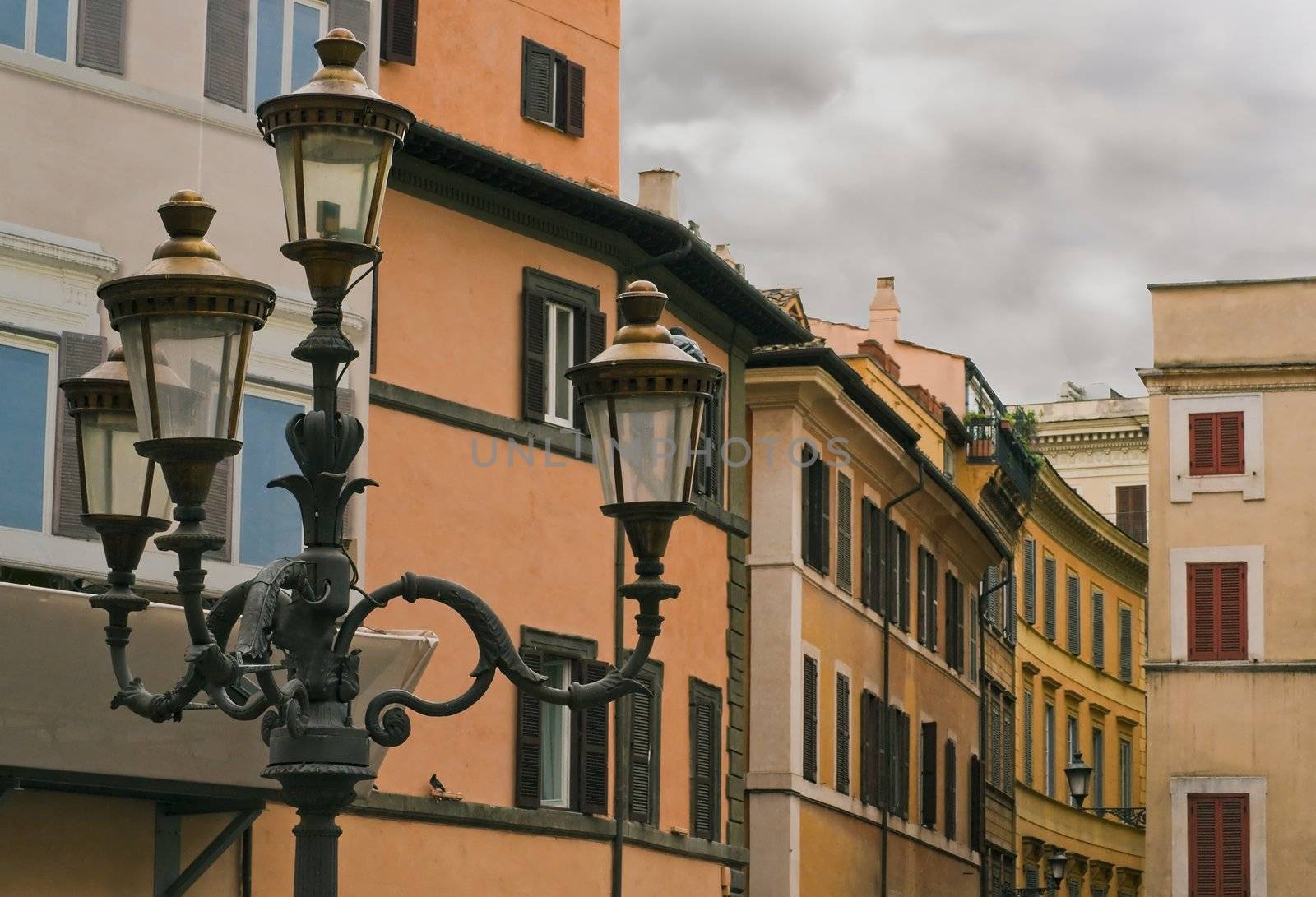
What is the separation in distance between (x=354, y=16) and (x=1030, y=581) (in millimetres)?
32378

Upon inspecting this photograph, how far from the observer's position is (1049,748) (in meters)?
51.1

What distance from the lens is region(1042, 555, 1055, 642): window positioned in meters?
51.8

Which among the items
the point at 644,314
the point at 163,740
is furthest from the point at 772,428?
the point at 644,314

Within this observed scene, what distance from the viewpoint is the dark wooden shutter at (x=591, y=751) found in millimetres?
23891

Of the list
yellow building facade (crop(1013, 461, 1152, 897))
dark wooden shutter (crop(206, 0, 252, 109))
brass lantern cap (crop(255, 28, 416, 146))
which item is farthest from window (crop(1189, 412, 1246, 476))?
brass lantern cap (crop(255, 28, 416, 146))

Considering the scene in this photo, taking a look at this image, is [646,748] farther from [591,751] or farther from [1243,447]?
[1243,447]

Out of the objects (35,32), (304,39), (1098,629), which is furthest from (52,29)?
(1098,629)

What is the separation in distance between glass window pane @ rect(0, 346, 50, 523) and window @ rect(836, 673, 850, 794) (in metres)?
17.7

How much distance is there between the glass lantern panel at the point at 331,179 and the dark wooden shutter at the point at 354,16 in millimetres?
11631

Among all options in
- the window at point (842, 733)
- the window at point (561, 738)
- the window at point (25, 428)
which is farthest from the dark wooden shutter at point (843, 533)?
the window at point (25, 428)

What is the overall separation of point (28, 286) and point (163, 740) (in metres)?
3.30

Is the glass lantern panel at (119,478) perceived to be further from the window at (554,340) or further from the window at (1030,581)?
the window at (1030,581)

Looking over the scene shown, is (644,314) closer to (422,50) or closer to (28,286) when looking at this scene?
(28,286)

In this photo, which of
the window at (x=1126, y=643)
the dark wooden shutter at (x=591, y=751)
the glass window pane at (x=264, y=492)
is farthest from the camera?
the window at (x=1126, y=643)
